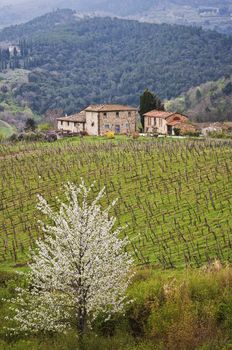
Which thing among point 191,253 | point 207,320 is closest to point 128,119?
point 191,253

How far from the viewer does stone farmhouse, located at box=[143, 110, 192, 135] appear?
78250mm

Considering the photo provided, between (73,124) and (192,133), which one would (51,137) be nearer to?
(73,124)

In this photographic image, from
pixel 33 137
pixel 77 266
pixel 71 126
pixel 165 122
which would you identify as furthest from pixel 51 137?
pixel 77 266

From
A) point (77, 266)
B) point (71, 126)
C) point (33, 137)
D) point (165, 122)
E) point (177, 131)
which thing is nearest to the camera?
point (77, 266)

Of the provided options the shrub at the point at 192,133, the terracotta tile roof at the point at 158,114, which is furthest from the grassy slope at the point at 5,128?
the shrub at the point at 192,133

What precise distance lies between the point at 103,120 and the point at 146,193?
46700 millimetres

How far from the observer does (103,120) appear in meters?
82.2

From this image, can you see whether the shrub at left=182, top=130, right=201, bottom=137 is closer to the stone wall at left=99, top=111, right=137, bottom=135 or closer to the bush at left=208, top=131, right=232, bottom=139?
the bush at left=208, top=131, right=232, bottom=139

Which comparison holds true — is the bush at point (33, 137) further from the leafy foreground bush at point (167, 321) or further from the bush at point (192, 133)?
the leafy foreground bush at point (167, 321)

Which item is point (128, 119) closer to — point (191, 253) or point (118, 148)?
point (118, 148)

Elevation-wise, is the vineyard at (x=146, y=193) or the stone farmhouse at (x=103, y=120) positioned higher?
the stone farmhouse at (x=103, y=120)

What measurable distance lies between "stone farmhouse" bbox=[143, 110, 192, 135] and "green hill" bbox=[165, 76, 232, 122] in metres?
51.7

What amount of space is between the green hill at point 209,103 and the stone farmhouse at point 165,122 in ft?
170

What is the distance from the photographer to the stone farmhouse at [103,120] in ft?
269
